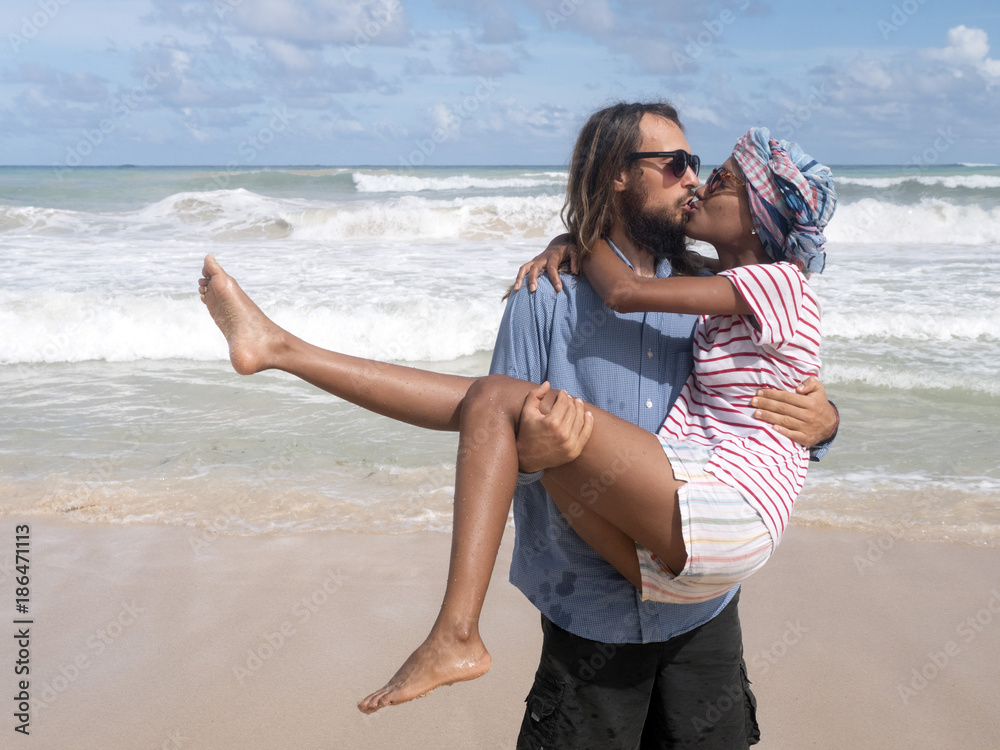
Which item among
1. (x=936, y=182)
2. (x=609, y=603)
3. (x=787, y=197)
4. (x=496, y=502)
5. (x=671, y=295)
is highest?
(x=936, y=182)

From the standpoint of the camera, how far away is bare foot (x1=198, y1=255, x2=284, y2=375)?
85.4 inches

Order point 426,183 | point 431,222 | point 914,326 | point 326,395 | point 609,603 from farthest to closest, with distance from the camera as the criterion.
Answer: point 426,183
point 431,222
point 914,326
point 326,395
point 609,603

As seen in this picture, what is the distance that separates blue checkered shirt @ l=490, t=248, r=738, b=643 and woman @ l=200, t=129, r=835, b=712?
64 millimetres

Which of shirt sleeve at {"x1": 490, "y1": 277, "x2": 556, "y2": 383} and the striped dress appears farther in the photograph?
shirt sleeve at {"x1": 490, "y1": 277, "x2": 556, "y2": 383}

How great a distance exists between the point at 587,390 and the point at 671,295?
31 centimetres

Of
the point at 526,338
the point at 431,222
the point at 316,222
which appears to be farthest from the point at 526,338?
the point at 316,222

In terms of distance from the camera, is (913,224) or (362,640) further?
(913,224)

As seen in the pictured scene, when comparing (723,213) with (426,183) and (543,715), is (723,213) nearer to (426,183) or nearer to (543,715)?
(543,715)

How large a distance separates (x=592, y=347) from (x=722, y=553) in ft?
1.96

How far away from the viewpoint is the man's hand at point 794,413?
2002 millimetres

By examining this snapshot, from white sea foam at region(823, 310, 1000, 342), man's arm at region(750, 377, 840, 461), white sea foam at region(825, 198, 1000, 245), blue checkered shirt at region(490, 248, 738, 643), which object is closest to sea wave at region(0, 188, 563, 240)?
white sea foam at region(825, 198, 1000, 245)

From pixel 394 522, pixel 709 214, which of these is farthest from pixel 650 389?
pixel 394 522

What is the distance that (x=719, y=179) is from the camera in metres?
2.37

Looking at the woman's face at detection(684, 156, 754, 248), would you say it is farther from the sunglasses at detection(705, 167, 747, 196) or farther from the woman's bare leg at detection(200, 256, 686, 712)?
the woman's bare leg at detection(200, 256, 686, 712)
